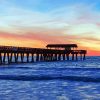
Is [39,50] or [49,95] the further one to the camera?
[39,50]

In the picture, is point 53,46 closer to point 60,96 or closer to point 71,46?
point 71,46

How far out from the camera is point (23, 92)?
23.2m

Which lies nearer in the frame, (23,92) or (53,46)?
(23,92)

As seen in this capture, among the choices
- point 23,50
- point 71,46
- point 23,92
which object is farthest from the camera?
point 71,46

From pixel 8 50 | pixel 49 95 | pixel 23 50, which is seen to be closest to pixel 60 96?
pixel 49 95

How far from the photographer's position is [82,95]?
867 inches

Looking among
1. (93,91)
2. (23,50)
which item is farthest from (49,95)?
(23,50)

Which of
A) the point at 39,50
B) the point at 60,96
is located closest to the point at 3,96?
the point at 60,96

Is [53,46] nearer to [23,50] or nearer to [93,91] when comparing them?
[23,50]

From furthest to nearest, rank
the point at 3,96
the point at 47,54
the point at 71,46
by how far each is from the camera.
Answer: the point at 71,46, the point at 47,54, the point at 3,96

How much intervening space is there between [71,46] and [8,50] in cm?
3885

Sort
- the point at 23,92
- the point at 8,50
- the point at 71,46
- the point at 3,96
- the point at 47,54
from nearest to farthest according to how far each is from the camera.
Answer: the point at 3,96 < the point at 23,92 < the point at 8,50 < the point at 47,54 < the point at 71,46

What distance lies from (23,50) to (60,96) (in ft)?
151

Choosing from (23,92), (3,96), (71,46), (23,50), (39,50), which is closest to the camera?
(3,96)
